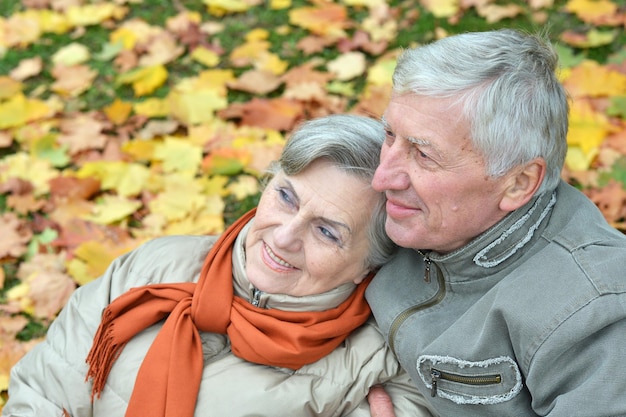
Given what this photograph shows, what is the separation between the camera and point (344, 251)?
274 centimetres

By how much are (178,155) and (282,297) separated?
7.40ft

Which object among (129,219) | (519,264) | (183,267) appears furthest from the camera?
(129,219)

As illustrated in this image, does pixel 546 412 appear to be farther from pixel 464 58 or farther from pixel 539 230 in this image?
pixel 464 58

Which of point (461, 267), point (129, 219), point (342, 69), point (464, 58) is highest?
point (464, 58)

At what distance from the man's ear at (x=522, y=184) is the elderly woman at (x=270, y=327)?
49 cm

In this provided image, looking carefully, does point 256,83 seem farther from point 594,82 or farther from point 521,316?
point 521,316

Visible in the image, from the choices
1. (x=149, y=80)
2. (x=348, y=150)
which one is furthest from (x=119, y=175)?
(x=348, y=150)

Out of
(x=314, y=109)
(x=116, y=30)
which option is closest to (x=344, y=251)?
(x=314, y=109)

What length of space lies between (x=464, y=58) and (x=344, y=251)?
0.84 metres

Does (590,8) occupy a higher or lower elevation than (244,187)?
higher

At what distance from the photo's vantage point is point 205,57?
5.75 m

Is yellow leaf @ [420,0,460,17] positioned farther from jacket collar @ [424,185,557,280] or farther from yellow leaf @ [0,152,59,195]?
jacket collar @ [424,185,557,280]

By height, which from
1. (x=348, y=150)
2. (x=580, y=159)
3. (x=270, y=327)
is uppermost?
(x=348, y=150)

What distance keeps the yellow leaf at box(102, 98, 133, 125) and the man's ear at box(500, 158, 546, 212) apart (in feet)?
11.3
